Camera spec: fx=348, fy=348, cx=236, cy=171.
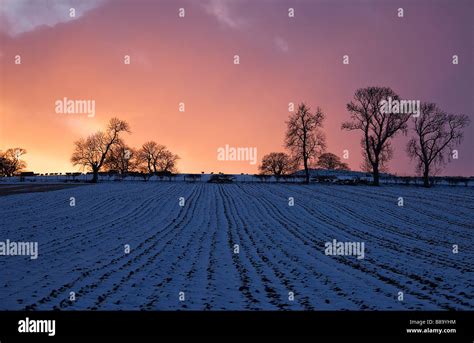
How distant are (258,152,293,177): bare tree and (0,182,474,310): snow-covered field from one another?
99034 mm

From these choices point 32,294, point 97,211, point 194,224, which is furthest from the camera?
point 97,211

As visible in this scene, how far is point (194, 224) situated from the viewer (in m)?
17.6

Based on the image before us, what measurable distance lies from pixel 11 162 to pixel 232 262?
127 m

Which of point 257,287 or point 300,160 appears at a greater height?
point 300,160

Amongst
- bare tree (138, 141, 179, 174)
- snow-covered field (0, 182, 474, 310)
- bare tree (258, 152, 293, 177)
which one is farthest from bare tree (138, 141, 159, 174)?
snow-covered field (0, 182, 474, 310)

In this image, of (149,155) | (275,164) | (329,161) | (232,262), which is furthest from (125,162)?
(232,262)

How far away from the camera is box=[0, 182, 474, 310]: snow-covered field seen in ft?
22.7

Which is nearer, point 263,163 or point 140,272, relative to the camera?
point 140,272
